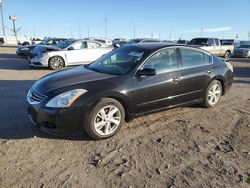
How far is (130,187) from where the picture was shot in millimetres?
2883

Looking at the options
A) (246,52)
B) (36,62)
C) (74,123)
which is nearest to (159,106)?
(74,123)

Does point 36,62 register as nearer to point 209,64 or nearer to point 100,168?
point 209,64

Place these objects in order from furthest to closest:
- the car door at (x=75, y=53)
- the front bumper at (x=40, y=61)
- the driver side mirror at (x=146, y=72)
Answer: the car door at (x=75, y=53) → the front bumper at (x=40, y=61) → the driver side mirror at (x=146, y=72)

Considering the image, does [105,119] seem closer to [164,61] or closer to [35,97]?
[35,97]

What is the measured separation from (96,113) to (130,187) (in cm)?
145

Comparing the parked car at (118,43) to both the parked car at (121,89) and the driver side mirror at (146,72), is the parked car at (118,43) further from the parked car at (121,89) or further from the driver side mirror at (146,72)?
the driver side mirror at (146,72)

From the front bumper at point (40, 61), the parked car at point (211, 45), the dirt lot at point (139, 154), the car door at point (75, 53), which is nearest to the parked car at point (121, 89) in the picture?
the dirt lot at point (139, 154)

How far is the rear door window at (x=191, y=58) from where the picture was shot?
5191mm

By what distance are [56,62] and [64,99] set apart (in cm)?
906

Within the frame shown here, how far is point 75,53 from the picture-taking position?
12.8 meters

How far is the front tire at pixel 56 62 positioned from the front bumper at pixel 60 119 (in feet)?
28.6

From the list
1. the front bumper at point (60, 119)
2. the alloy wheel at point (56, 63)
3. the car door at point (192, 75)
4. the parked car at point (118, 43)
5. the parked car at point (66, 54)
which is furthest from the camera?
the parked car at point (118, 43)

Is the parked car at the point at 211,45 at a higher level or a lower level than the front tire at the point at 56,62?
higher

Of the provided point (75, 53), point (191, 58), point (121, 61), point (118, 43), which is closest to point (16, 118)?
point (121, 61)
